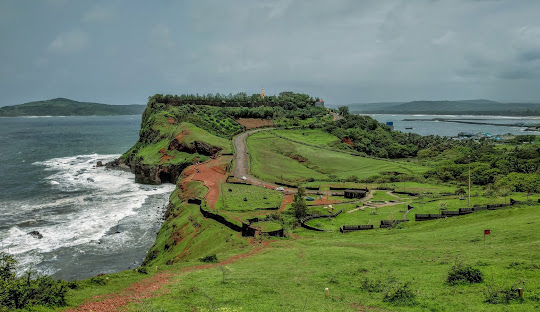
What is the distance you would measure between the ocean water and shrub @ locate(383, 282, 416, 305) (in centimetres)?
3086

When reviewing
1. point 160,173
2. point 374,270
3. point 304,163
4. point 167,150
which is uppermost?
point 167,150

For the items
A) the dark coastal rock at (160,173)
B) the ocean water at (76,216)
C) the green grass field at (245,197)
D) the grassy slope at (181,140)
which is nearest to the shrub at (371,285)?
the green grass field at (245,197)

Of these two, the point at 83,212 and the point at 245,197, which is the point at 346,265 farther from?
the point at 83,212

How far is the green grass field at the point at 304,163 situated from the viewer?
77006 millimetres

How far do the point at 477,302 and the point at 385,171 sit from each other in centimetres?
6559

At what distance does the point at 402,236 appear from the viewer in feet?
115

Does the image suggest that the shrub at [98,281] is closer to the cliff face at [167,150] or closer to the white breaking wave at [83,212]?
the white breaking wave at [83,212]

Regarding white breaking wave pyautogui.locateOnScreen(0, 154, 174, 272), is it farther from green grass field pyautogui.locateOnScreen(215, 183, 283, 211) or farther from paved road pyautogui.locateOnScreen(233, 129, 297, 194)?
paved road pyautogui.locateOnScreen(233, 129, 297, 194)

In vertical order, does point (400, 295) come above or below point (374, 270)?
above

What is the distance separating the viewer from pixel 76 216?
58875 millimetres

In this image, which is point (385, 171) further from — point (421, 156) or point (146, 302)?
point (146, 302)

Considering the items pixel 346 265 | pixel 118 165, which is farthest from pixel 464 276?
pixel 118 165

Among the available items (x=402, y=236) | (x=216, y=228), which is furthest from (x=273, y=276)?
(x=216, y=228)

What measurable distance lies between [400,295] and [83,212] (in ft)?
180
